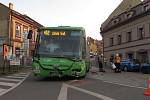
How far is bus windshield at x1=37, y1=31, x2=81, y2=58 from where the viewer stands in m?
20.5

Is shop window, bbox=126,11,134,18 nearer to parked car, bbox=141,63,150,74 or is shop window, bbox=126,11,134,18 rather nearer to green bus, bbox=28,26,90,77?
parked car, bbox=141,63,150,74

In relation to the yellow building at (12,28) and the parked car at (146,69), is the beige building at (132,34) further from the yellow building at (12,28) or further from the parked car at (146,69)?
the yellow building at (12,28)

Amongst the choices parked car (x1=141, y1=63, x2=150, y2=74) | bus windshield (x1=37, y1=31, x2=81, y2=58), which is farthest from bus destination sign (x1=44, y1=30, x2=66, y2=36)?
parked car (x1=141, y1=63, x2=150, y2=74)

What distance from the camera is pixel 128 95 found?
44.7 ft

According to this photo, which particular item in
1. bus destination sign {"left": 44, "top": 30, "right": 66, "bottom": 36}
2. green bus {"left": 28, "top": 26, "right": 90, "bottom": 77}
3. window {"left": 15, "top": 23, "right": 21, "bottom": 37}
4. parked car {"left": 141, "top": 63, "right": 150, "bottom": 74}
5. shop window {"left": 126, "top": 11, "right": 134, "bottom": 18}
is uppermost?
shop window {"left": 126, "top": 11, "right": 134, "bottom": 18}

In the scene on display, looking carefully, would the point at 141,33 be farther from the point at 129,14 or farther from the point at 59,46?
the point at 59,46

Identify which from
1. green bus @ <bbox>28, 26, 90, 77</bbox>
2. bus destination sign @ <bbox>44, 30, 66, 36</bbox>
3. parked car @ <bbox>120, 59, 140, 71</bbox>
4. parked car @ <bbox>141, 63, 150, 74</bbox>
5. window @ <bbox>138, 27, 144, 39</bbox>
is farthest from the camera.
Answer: window @ <bbox>138, 27, 144, 39</bbox>

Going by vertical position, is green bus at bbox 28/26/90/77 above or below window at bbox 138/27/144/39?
below

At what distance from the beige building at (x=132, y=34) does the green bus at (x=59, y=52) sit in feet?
85.4

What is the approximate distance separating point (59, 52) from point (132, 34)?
33.7m

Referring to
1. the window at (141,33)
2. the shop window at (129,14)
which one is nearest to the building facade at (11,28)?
the shop window at (129,14)

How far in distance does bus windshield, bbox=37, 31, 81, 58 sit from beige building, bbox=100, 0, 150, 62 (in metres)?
26.2

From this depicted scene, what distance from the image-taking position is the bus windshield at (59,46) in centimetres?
2045

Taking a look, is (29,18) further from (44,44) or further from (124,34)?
(44,44)
